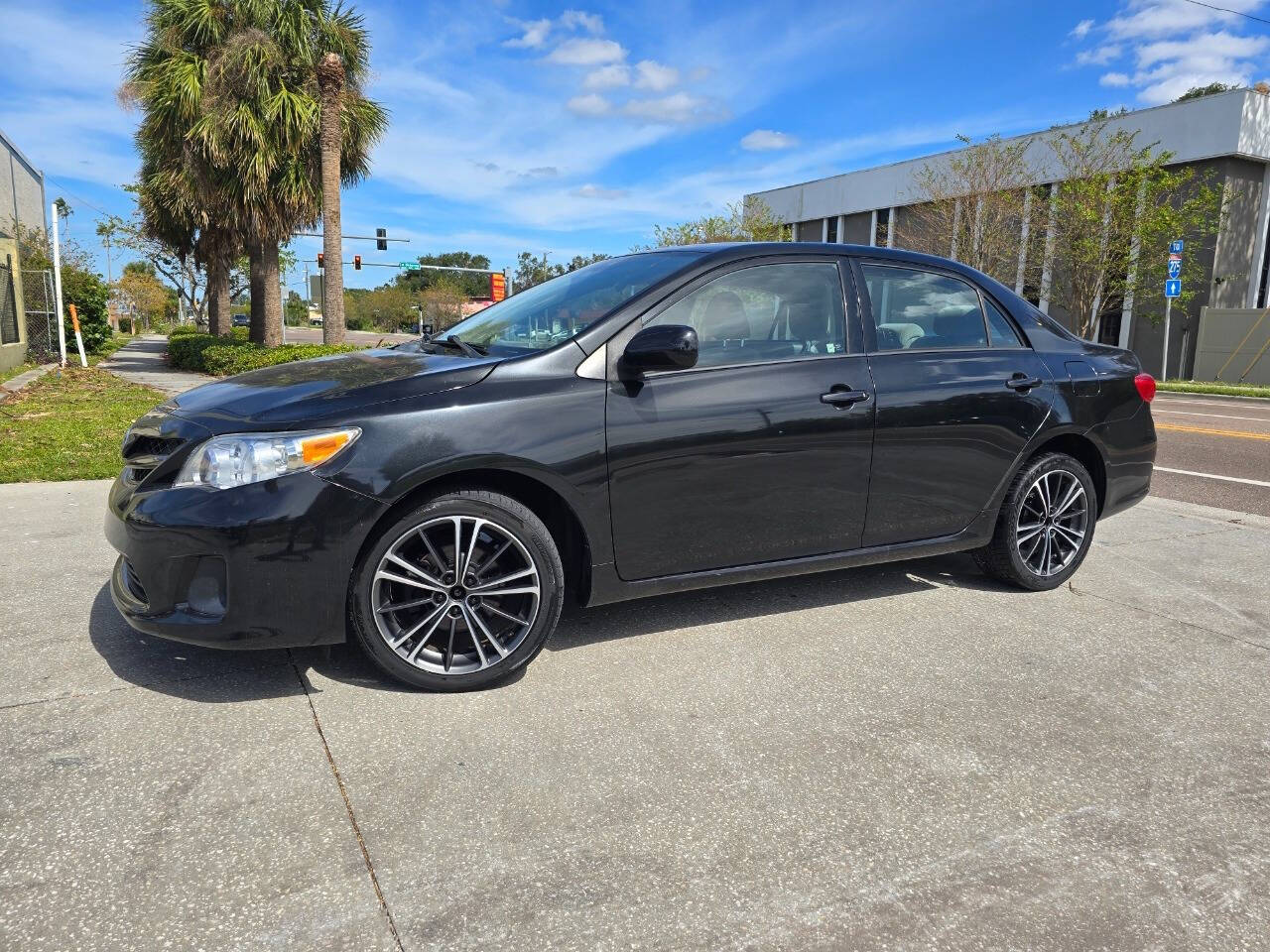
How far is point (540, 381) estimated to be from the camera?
10.5ft

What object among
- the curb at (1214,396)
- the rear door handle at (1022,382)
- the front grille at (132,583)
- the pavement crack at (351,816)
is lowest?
the curb at (1214,396)

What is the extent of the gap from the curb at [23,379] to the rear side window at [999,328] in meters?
12.7

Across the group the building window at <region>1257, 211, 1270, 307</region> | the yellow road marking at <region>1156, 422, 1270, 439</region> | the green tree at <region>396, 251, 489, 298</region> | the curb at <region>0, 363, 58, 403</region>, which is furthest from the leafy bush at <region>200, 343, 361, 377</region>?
the green tree at <region>396, 251, 489, 298</region>

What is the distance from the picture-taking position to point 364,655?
342cm

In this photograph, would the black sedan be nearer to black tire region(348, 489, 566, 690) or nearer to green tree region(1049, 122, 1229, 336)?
black tire region(348, 489, 566, 690)

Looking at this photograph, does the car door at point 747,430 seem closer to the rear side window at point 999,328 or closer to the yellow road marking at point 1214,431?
the rear side window at point 999,328

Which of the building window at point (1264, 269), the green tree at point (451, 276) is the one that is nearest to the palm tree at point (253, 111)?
the building window at point (1264, 269)

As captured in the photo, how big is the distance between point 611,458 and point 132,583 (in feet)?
5.68

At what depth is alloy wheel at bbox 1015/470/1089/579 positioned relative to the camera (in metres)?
4.38

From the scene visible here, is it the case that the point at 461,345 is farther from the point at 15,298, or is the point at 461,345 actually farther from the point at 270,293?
the point at 15,298

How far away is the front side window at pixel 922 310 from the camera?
3994mm

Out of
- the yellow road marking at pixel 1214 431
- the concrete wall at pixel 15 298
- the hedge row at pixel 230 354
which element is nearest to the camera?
the yellow road marking at pixel 1214 431

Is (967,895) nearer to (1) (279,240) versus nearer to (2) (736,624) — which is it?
(2) (736,624)

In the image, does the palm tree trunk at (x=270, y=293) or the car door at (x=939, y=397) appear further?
the palm tree trunk at (x=270, y=293)
